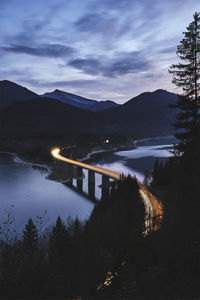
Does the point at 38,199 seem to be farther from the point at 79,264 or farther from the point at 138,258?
the point at 138,258

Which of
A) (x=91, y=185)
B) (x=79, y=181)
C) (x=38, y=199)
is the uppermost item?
(x=79, y=181)

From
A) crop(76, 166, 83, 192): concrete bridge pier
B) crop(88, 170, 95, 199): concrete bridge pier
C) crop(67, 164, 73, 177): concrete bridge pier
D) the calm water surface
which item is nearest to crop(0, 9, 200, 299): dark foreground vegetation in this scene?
the calm water surface

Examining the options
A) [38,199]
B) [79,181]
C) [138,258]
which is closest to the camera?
[138,258]

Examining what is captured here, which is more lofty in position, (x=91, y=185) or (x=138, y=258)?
(x=138, y=258)

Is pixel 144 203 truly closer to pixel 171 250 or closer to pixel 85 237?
pixel 85 237

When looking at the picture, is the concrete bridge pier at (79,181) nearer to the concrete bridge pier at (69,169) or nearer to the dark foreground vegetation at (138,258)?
the concrete bridge pier at (69,169)

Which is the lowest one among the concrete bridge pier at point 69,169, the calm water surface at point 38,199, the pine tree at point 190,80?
the calm water surface at point 38,199

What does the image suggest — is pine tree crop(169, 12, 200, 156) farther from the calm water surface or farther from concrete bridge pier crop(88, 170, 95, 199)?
concrete bridge pier crop(88, 170, 95, 199)

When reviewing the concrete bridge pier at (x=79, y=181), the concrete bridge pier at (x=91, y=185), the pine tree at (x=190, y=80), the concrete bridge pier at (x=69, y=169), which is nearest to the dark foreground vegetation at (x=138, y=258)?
the pine tree at (x=190, y=80)

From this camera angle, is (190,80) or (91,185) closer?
(190,80)

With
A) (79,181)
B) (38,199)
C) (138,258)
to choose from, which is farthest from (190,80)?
(79,181)

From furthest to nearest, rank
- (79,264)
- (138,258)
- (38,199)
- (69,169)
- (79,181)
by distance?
(69,169) < (79,181) < (38,199) < (79,264) < (138,258)

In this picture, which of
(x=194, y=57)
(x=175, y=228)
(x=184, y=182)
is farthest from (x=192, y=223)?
(x=194, y=57)

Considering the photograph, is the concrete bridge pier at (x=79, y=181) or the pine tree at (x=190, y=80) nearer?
the pine tree at (x=190, y=80)
